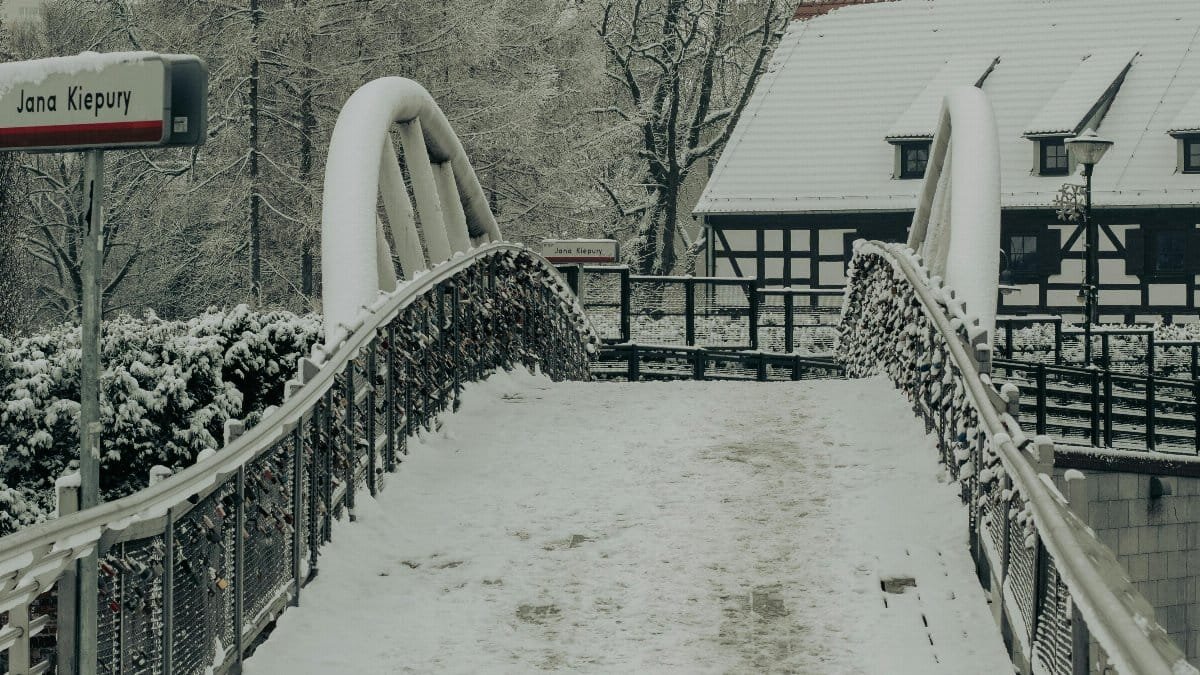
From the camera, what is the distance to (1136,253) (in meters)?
32.1

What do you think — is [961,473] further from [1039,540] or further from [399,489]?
[399,489]

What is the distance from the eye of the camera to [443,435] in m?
9.87

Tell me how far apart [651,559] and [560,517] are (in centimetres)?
84

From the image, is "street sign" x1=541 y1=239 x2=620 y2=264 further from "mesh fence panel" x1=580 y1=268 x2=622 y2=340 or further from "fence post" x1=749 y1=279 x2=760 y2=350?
"fence post" x1=749 y1=279 x2=760 y2=350

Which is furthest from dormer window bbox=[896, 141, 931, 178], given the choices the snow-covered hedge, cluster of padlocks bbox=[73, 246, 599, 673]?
the snow-covered hedge

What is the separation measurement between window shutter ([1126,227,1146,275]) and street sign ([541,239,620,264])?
560 inches

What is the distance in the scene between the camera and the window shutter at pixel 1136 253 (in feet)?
105

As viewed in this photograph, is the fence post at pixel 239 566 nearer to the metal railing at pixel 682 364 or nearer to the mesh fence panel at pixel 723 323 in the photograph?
the metal railing at pixel 682 364

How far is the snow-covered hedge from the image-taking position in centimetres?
1045

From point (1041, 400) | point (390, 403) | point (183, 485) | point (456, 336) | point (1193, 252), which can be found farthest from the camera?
point (1193, 252)

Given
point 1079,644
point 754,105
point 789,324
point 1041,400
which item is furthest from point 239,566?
point 754,105

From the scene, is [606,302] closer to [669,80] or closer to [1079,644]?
[669,80]

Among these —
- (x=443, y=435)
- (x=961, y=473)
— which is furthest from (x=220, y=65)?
(x=961, y=473)

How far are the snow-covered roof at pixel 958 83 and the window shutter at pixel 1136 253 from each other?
85 cm
